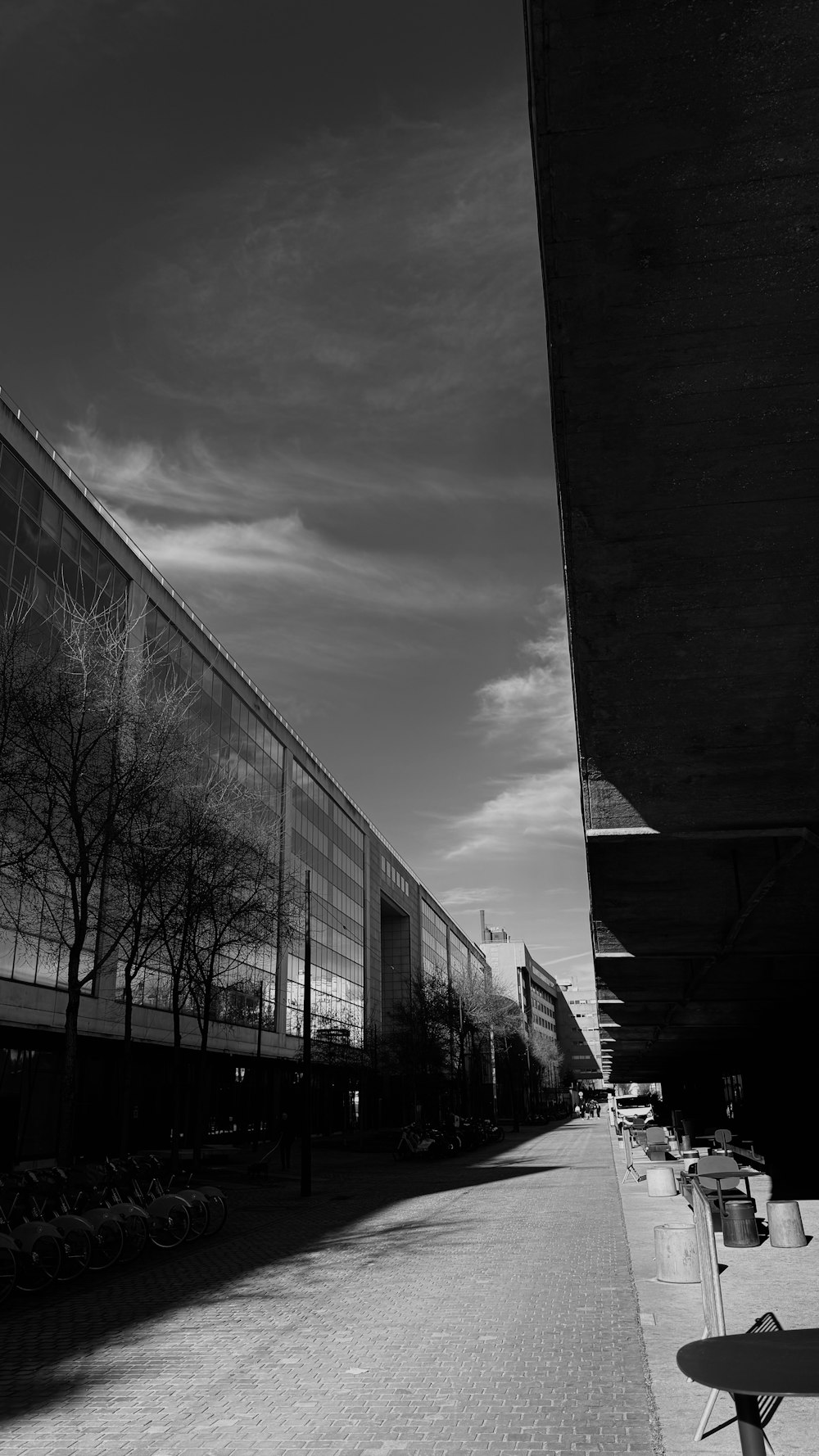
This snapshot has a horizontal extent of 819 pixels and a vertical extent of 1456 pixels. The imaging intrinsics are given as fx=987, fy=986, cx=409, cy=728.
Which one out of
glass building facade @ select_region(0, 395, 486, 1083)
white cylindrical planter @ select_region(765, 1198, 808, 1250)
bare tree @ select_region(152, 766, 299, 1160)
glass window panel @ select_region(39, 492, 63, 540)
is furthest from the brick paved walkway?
glass window panel @ select_region(39, 492, 63, 540)

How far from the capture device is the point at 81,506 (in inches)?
1310

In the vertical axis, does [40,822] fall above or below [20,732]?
below

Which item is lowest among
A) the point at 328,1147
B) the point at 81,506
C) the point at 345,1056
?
the point at 328,1147

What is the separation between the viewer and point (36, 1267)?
12.5 metres

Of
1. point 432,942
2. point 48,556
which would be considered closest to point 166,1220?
point 48,556

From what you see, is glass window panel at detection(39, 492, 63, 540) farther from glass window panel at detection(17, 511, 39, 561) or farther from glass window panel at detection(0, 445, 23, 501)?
glass window panel at detection(0, 445, 23, 501)

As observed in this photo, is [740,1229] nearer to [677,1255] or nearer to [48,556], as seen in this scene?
[677,1255]

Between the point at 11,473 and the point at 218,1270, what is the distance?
23.2 meters

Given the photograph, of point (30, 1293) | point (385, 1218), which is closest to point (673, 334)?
point (30, 1293)

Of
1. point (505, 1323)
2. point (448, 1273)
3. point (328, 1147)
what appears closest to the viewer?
point (505, 1323)

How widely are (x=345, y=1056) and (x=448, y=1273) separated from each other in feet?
159

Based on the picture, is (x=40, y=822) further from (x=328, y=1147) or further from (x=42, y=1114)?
(x=328, y=1147)

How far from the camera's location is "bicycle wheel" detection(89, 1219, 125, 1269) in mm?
13945

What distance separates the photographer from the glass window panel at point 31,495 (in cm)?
2966
